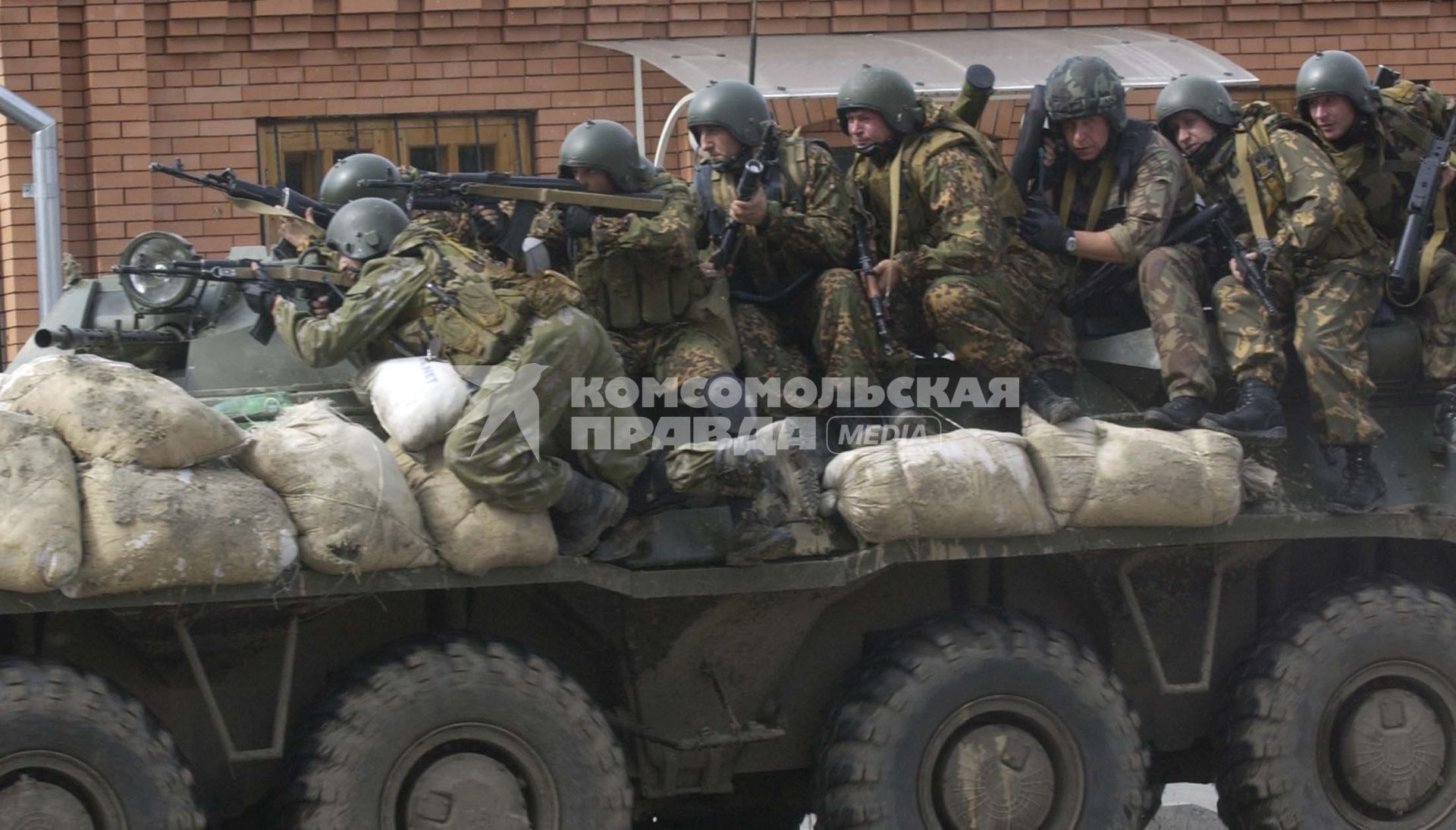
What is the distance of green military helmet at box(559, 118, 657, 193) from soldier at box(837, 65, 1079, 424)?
33.8 inches

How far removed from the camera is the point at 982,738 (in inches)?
273

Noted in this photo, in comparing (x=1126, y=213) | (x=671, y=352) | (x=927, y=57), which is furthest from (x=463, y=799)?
(x=927, y=57)

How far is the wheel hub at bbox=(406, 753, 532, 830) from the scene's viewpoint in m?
6.32

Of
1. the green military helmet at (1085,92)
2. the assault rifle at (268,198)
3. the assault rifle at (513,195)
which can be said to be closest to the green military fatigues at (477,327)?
the assault rifle at (513,195)

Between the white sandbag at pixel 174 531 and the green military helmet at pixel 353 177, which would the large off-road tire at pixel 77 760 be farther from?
the green military helmet at pixel 353 177

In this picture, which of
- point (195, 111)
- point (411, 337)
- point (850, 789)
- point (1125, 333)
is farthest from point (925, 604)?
point (195, 111)

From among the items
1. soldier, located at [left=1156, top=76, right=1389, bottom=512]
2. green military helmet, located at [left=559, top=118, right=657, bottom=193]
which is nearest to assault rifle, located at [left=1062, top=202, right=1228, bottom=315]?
soldier, located at [left=1156, top=76, right=1389, bottom=512]

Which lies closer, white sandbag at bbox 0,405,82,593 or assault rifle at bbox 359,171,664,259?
white sandbag at bbox 0,405,82,593

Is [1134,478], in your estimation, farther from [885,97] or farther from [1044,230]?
[885,97]

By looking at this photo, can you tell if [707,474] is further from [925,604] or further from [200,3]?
[200,3]

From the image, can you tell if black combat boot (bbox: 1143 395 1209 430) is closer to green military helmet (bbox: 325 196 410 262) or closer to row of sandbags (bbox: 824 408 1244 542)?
row of sandbags (bbox: 824 408 1244 542)

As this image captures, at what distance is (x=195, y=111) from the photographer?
11703mm

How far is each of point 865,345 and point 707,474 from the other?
42.3 inches

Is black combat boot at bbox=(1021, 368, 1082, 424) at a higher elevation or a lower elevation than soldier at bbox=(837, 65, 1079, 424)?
lower
